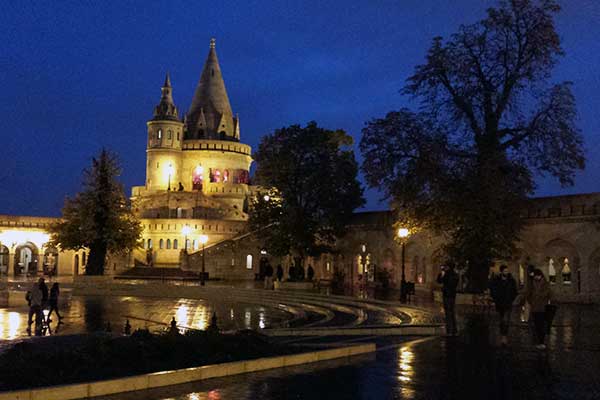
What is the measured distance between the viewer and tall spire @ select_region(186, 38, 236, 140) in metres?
82.8

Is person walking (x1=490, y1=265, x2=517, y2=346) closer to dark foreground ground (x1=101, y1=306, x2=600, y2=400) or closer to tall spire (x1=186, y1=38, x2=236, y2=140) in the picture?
dark foreground ground (x1=101, y1=306, x2=600, y2=400)

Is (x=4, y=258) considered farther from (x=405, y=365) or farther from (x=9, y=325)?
(x=405, y=365)

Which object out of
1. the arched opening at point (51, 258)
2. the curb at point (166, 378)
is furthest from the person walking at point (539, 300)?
the arched opening at point (51, 258)

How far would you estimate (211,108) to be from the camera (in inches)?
3285

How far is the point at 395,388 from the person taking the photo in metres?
9.27

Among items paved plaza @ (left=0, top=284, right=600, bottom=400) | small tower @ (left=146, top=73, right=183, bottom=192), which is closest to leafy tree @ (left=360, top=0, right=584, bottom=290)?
paved plaza @ (left=0, top=284, right=600, bottom=400)

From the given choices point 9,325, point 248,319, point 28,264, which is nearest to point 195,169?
point 28,264

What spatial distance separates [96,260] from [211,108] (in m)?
48.1

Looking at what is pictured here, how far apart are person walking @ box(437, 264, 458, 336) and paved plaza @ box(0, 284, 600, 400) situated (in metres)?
0.38

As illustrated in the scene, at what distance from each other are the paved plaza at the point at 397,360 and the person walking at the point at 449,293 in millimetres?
379

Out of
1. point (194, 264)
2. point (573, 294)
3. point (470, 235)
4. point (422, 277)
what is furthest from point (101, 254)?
point (573, 294)

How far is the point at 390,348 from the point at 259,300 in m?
15.3

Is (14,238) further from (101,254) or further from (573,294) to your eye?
(573,294)

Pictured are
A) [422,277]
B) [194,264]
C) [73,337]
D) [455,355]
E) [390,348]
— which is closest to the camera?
[73,337]
